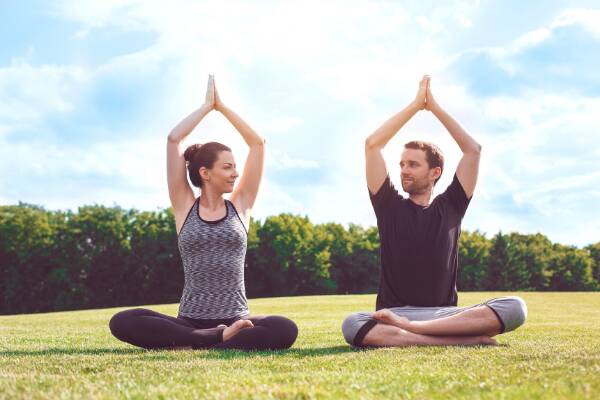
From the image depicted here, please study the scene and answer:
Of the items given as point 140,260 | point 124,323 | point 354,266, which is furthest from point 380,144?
point 354,266

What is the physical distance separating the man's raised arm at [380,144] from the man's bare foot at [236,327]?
1.96 metres

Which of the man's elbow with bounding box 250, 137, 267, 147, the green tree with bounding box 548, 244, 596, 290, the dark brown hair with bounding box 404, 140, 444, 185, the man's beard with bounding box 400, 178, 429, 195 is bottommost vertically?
the green tree with bounding box 548, 244, 596, 290

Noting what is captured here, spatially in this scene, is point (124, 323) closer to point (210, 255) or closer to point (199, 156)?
point (210, 255)

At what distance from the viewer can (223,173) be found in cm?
692

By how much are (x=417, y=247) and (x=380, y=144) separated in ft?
3.97

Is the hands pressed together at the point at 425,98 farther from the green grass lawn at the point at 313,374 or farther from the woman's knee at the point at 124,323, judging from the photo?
the woman's knee at the point at 124,323

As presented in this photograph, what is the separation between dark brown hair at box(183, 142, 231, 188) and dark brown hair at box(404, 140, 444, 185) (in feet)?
6.83

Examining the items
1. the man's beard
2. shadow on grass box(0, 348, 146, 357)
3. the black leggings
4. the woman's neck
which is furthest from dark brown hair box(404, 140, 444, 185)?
shadow on grass box(0, 348, 146, 357)

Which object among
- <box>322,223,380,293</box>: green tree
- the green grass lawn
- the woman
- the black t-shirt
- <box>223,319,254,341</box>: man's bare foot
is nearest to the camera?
the green grass lawn

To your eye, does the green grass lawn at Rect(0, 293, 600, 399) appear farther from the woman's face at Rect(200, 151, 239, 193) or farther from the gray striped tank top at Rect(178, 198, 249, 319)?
the woman's face at Rect(200, 151, 239, 193)

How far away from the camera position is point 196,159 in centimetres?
712

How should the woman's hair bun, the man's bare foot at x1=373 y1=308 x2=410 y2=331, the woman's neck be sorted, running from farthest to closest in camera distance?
the woman's hair bun < the woman's neck < the man's bare foot at x1=373 y1=308 x2=410 y2=331

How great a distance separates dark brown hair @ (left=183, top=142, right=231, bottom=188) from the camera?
23.0 feet

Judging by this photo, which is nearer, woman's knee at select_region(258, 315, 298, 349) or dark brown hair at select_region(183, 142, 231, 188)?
woman's knee at select_region(258, 315, 298, 349)
